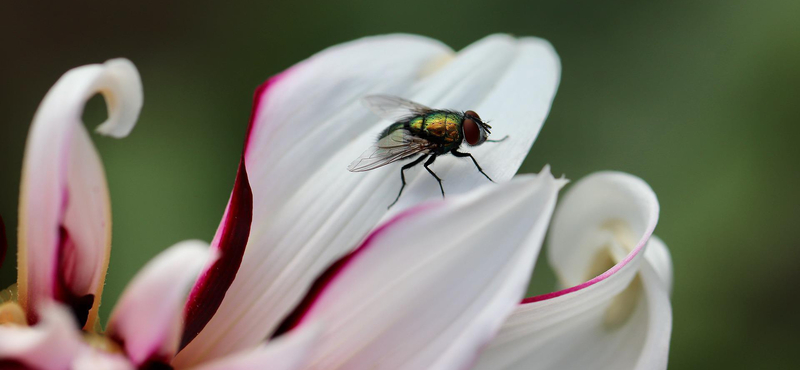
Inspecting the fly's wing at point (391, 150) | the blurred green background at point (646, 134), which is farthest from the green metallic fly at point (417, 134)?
the blurred green background at point (646, 134)

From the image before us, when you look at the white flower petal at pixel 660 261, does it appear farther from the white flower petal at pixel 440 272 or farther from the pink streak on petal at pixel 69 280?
the pink streak on petal at pixel 69 280

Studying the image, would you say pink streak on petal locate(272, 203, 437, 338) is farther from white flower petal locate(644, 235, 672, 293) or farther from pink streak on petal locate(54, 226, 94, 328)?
white flower petal locate(644, 235, 672, 293)

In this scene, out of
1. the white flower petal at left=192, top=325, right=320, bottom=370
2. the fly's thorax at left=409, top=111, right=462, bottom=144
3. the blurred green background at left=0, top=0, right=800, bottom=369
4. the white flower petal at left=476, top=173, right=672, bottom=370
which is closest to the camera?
the white flower petal at left=192, top=325, right=320, bottom=370

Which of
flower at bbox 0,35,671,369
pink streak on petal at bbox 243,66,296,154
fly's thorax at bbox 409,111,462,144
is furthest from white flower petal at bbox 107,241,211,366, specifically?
fly's thorax at bbox 409,111,462,144

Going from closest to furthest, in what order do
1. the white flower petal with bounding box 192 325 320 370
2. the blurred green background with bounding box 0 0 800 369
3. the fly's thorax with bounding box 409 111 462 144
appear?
the white flower petal with bounding box 192 325 320 370
the fly's thorax with bounding box 409 111 462 144
the blurred green background with bounding box 0 0 800 369

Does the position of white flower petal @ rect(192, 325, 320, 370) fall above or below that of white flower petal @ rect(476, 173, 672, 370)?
above

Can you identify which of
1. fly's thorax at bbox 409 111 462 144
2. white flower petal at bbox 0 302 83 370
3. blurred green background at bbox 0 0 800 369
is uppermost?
white flower petal at bbox 0 302 83 370

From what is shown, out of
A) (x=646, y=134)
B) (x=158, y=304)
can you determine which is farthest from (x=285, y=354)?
(x=646, y=134)

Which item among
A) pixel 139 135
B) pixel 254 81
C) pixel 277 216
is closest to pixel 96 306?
pixel 277 216
